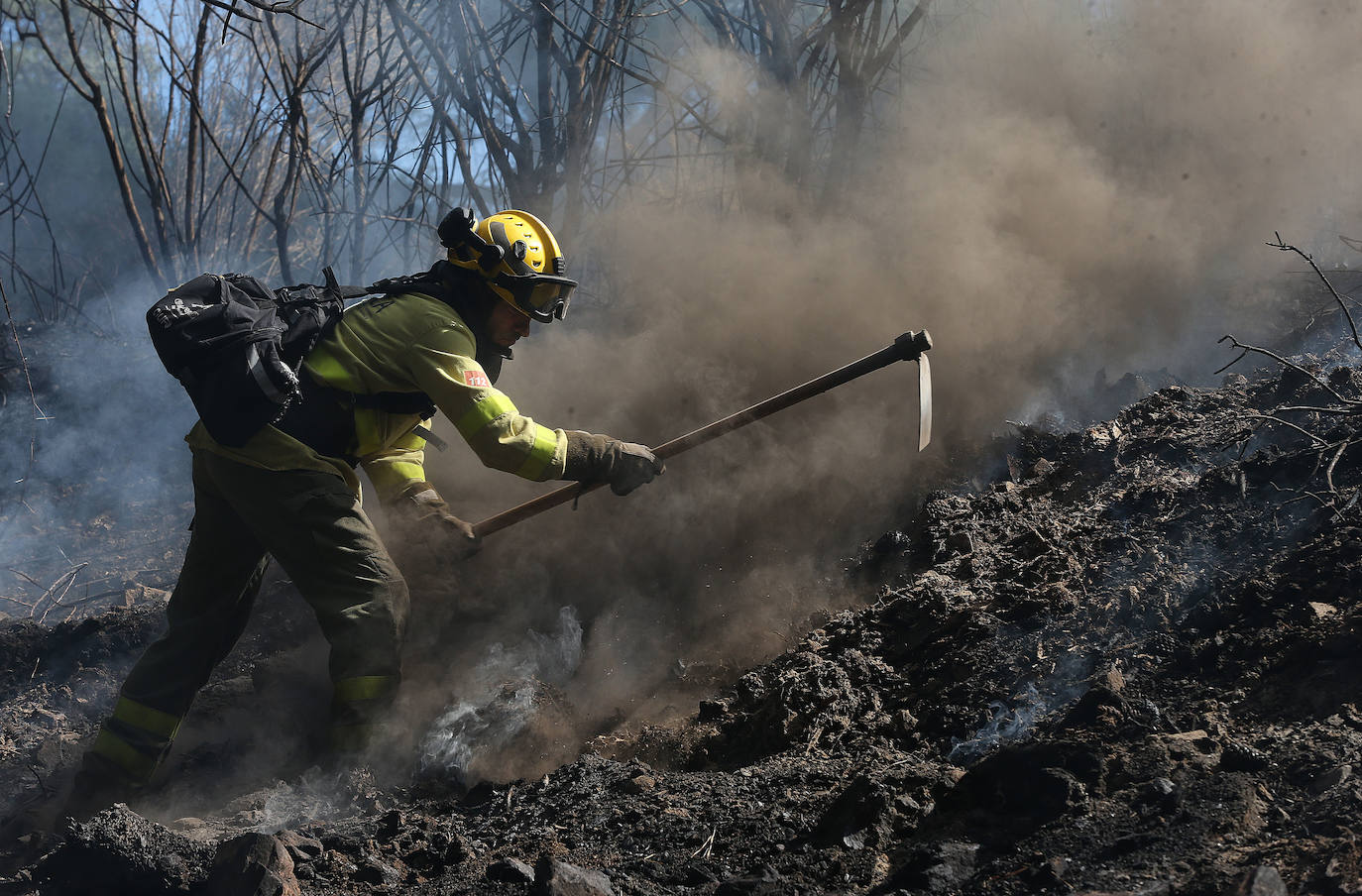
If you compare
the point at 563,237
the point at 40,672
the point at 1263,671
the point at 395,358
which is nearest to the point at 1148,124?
the point at 563,237

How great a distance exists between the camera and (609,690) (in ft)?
13.5

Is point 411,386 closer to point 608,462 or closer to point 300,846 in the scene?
point 608,462

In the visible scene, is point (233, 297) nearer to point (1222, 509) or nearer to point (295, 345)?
point (295, 345)

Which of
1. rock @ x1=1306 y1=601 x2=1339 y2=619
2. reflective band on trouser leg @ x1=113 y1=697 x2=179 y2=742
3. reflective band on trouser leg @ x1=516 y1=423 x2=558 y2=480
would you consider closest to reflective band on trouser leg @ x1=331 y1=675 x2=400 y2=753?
reflective band on trouser leg @ x1=113 y1=697 x2=179 y2=742

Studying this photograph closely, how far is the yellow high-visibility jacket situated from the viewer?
333 cm

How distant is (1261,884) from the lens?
174 centimetres

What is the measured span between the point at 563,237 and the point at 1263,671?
517cm

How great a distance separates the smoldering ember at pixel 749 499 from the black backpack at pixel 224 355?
0.05 ft

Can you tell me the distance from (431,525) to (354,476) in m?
0.36

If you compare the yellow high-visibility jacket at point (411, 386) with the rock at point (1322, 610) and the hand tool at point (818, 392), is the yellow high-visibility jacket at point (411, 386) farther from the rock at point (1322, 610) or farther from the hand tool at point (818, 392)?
the rock at point (1322, 610)

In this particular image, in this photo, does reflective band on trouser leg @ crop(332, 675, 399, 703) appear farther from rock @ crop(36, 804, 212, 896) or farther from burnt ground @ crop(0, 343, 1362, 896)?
rock @ crop(36, 804, 212, 896)

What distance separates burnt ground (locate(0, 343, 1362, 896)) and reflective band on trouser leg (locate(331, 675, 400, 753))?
0.15 metres

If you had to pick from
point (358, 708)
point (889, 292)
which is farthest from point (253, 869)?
point (889, 292)

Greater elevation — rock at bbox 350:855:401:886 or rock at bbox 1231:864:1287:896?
rock at bbox 1231:864:1287:896
